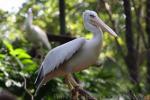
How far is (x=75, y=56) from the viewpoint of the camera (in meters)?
7.66

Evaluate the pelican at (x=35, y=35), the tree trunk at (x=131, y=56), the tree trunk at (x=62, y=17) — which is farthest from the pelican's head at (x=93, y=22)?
the pelican at (x=35, y=35)

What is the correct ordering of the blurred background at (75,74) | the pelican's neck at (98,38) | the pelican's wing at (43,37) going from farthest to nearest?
1. the pelican's wing at (43,37)
2. the blurred background at (75,74)
3. the pelican's neck at (98,38)

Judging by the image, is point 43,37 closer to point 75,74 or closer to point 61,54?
point 75,74

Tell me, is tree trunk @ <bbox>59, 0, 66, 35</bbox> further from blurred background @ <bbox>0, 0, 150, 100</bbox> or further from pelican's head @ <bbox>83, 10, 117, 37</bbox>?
pelican's head @ <bbox>83, 10, 117, 37</bbox>

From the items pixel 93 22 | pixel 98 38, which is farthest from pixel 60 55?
pixel 93 22

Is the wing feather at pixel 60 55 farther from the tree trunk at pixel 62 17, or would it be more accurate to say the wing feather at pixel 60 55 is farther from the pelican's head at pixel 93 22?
the tree trunk at pixel 62 17

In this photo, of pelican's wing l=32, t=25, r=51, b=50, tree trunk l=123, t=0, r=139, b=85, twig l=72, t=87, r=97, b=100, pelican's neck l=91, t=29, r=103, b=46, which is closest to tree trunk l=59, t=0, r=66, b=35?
pelican's wing l=32, t=25, r=51, b=50

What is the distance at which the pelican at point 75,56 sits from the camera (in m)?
7.53

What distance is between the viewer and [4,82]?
10.0 meters

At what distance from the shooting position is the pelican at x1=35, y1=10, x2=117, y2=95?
7.53 m

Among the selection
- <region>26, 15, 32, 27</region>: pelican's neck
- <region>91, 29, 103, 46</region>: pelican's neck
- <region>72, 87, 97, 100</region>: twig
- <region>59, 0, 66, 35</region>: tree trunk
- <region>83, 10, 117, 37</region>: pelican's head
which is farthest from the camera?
<region>26, 15, 32, 27</region>: pelican's neck

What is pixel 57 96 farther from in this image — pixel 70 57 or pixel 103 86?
pixel 70 57

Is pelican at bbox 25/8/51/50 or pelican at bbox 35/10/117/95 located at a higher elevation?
pelican at bbox 35/10/117/95

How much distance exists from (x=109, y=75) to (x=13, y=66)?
109 inches
